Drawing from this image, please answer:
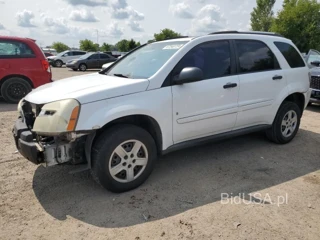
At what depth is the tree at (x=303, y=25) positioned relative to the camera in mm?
31234

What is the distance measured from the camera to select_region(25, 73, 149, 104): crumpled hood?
121 inches

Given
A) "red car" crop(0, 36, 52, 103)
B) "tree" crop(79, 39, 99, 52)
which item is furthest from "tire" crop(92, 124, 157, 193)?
"tree" crop(79, 39, 99, 52)

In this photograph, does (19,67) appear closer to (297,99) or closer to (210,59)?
(210,59)

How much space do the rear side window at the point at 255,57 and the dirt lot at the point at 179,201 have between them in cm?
132

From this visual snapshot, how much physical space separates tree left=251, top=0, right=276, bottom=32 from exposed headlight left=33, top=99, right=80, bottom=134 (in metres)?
55.9

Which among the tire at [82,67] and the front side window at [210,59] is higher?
the front side window at [210,59]

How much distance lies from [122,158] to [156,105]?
2.34 ft

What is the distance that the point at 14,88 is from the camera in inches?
319

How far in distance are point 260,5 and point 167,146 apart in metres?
58.1

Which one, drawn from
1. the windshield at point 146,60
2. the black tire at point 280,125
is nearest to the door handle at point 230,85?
the windshield at point 146,60

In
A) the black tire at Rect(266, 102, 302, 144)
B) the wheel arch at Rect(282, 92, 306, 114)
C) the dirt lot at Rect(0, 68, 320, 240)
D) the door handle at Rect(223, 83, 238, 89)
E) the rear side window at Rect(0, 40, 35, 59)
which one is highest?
the rear side window at Rect(0, 40, 35, 59)

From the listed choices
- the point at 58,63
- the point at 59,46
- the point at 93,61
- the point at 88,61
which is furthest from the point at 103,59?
the point at 59,46

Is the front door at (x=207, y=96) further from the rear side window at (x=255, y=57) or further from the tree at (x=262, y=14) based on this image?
the tree at (x=262, y=14)

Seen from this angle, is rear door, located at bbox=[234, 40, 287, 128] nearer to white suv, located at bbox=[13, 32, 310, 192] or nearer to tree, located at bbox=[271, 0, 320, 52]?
white suv, located at bbox=[13, 32, 310, 192]
